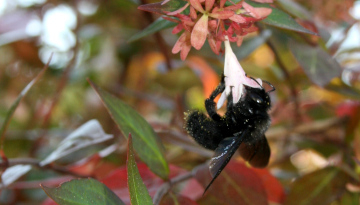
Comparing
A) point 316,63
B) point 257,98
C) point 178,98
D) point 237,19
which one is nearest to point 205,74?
point 178,98

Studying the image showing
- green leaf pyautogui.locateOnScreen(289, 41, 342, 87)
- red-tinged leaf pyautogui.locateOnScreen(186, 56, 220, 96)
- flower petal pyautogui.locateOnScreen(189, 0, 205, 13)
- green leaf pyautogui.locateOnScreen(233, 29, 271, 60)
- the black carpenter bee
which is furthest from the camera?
red-tinged leaf pyautogui.locateOnScreen(186, 56, 220, 96)

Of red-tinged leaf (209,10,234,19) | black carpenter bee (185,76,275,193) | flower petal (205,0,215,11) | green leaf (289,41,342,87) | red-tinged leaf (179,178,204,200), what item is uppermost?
flower petal (205,0,215,11)

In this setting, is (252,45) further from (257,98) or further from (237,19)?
(237,19)

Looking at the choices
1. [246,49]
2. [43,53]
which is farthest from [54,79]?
[246,49]

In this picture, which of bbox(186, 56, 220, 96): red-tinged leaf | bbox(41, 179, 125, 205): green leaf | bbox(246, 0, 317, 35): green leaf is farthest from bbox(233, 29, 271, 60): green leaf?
bbox(41, 179, 125, 205): green leaf

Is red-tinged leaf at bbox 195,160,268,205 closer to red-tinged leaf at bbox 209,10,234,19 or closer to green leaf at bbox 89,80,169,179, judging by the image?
green leaf at bbox 89,80,169,179

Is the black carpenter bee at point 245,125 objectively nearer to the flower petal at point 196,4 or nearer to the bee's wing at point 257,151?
the bee's wing at point 257,151
